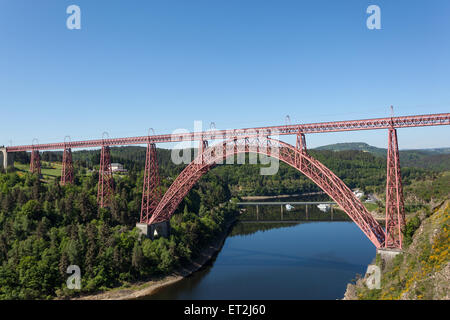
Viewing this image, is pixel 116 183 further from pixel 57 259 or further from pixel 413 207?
pixel 413 207

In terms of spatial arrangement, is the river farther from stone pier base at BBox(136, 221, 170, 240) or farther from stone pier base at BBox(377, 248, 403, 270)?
stone pier base at BBox(377, 248, 403, 270)

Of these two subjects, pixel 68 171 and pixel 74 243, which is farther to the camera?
pixel 68 171

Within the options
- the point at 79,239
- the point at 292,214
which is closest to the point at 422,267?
the point at 79,239

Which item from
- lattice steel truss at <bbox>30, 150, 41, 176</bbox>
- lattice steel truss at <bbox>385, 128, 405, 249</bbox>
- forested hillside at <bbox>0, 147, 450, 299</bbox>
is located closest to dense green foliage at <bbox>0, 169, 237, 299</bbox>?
forested hillside at <bbox>0, 147, 450, 299</bbox>

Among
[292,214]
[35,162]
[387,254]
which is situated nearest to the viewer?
[387,254]

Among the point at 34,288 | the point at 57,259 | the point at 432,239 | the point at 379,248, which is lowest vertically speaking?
the point at 34,288

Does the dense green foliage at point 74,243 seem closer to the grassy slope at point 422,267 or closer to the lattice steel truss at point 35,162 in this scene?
the lattice steel truss at point 35,162

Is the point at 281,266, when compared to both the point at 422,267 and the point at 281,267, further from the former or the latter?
the point at 422,267
